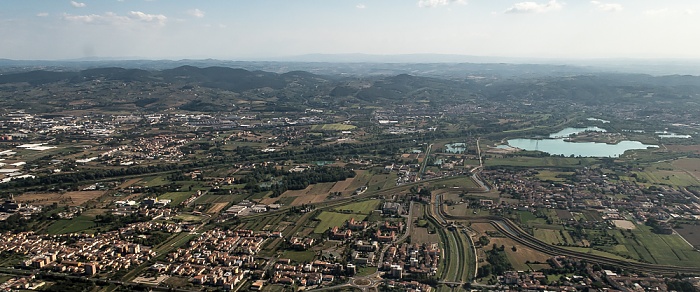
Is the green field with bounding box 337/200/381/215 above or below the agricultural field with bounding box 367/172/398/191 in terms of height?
above

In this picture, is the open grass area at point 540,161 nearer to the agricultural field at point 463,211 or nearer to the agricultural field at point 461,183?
the agricultural field at point 461,183

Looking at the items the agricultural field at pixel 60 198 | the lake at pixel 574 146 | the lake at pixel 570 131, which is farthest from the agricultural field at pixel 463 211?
the lake at pixel 570 131

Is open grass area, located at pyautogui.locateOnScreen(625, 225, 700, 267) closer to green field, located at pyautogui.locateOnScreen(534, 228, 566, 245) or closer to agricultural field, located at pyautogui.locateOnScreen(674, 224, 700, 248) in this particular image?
agricultural field, located at pyautogui.locateOnScreen(674, 224, 700, 248)

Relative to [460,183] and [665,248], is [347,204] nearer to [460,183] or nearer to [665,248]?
[460,183]

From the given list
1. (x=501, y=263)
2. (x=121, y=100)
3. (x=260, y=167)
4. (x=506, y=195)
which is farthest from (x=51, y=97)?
(x=501, y=263)

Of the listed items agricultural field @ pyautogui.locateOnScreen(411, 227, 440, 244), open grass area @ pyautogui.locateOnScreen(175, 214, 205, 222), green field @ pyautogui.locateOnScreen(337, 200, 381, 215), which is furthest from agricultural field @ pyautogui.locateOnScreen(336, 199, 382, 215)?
open grass area @ pyautogui.locateOnScreen(175, 214, 205, 222)
